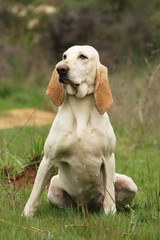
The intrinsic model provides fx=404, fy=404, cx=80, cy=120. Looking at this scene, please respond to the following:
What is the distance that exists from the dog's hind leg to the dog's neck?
824 millimetres

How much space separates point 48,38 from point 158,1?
6.31 m

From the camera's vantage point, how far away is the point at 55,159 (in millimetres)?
3740

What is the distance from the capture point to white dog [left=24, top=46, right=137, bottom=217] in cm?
360

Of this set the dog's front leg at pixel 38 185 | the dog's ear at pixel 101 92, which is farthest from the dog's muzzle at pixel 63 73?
the dog's front leg at pixel 38 185

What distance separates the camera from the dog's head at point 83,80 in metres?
3.55

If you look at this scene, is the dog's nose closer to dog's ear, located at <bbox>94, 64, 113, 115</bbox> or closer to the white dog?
the white dog

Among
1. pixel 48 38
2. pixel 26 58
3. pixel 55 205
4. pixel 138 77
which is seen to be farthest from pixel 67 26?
pixel 55 205

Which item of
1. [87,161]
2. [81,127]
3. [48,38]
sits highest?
[48,38]

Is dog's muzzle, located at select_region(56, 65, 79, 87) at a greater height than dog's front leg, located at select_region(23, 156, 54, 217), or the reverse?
dog's muzzle, located at select_region(56, 65, 79, 87)

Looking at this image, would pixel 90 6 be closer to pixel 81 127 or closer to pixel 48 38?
pixel 48 38

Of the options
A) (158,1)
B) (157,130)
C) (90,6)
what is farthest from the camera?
(90,6)

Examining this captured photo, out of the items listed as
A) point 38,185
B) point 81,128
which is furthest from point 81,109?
point 38,185

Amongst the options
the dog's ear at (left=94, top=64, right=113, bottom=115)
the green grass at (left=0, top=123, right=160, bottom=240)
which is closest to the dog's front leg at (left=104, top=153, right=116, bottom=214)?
the green grass at (left=0, top=123, right=160, bottom=240)

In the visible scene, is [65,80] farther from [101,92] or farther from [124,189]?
[124,189]
